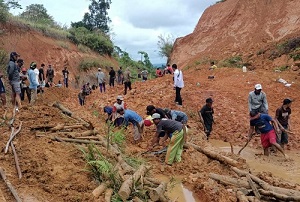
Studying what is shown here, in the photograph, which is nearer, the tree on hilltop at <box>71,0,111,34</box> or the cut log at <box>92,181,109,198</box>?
the cut log at <box>92,181,109,198</box>

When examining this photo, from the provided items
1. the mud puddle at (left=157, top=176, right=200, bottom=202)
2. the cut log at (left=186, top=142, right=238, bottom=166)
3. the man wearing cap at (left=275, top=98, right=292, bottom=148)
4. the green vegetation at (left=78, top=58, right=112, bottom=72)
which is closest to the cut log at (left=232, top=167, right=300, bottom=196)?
the mud puddle at (left=157, top=176, right=200, bottom=202)

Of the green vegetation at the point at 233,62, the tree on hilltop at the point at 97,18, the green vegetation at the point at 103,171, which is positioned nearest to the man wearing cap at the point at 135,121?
the green vegetation at the point at 103,171

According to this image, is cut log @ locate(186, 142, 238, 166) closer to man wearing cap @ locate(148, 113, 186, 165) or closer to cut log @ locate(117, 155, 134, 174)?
man wearing cap @ locate(148, 113, 186, 165)

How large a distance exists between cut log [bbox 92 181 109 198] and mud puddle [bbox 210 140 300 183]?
341cm

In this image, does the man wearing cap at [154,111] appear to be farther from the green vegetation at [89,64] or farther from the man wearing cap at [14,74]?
the green vegetation at [89,64]

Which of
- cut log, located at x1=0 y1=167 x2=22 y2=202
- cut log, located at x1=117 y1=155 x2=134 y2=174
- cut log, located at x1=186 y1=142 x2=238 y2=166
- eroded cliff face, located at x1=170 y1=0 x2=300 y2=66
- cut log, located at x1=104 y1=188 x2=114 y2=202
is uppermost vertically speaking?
eroded cliff face, located at x1=170 y1=0 x2=300 y2=66

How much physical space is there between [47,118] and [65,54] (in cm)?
1889

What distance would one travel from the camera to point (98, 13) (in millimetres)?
38219

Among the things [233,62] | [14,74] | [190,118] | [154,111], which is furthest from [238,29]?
[14,74]

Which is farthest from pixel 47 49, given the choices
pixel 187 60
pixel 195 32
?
pixel 195 32

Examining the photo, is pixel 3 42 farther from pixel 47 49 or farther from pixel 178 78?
pixel 178 78

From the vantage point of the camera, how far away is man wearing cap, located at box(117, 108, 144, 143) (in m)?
8.59

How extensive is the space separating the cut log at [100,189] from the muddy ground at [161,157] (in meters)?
0.07

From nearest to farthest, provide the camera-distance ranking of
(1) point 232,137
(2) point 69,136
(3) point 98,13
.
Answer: (2) point 69,136 → (1) point 232,137 → (3) point 98,13
